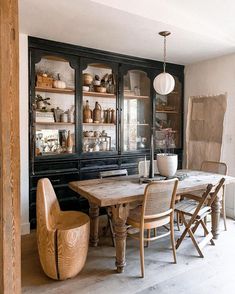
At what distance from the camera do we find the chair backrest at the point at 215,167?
346 centimetres

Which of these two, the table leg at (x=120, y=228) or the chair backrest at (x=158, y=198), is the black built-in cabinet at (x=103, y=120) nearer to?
the table leg at (x=120, y=228)

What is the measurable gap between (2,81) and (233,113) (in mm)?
3300

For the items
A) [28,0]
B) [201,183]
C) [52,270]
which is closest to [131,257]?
[52,270]

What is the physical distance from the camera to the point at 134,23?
2.71m

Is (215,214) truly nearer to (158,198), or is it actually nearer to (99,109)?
(158,198)

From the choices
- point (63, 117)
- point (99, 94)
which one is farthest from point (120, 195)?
point (99, 94)

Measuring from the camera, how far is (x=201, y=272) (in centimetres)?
235

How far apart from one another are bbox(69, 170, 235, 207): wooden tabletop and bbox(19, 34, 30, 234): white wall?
772 mm

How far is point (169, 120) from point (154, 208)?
2.62 m

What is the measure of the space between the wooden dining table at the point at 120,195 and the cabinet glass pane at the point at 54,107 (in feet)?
3.19

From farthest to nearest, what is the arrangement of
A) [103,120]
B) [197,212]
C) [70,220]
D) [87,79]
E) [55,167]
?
[103,120]
[87,79]
[55,167]
[197,212]
[70,220]

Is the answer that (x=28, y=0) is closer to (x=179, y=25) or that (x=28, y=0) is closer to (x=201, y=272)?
(x=179, y=25)

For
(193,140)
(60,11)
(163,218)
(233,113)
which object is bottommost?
(163,218)

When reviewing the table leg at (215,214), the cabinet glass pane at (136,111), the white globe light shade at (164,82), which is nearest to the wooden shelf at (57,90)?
the cabinet glass pane at (136,111)
